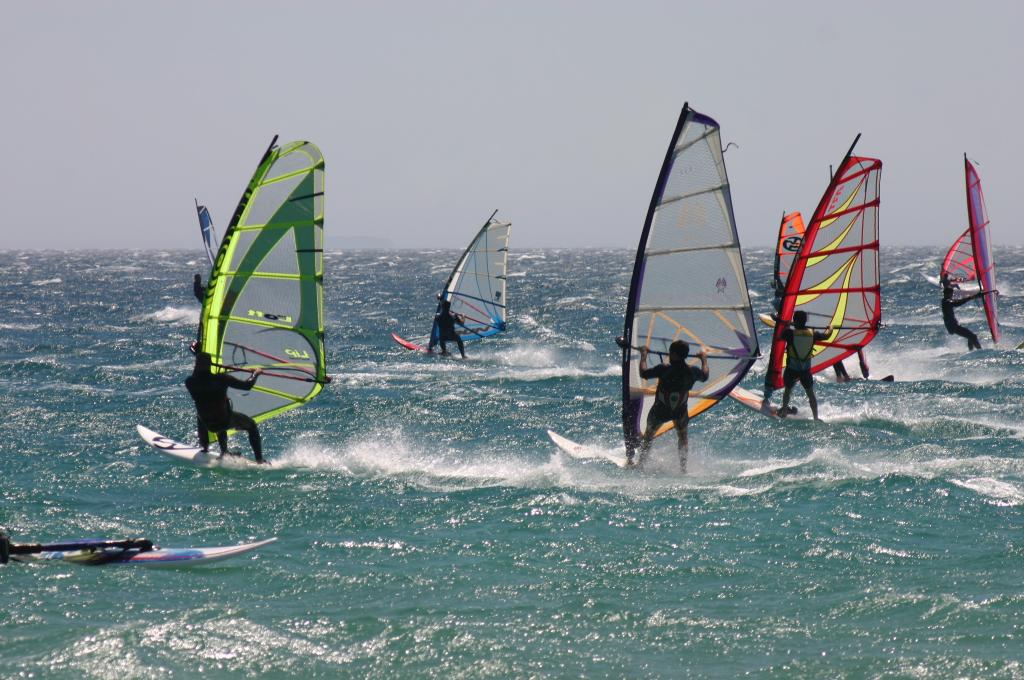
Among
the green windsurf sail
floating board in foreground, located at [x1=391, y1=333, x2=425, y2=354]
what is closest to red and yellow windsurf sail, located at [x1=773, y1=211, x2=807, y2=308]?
floating board in foreground, located at [x1=391, y1=333, x2=425, y2=354]

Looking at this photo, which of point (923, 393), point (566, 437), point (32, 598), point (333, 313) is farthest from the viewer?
point (333, 313)

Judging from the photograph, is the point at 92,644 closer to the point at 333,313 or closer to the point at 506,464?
the point at 506,464

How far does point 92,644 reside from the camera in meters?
6.62

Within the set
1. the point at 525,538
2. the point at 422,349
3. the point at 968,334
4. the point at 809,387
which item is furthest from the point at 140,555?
the point at 968,334

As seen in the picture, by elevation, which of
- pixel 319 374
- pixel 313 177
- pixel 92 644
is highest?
pixel 313 177

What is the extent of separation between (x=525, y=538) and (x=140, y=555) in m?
2.85

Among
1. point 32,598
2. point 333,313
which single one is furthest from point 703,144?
point 333,313

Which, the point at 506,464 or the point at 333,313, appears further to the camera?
the point at 333,313

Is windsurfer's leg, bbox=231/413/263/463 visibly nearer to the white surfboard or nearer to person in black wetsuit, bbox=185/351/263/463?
person in black wetsuit, bbox=185/351/263/463

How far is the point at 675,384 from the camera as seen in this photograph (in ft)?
35.9

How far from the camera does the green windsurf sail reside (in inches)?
439

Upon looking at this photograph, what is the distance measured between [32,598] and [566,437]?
734 centimetres

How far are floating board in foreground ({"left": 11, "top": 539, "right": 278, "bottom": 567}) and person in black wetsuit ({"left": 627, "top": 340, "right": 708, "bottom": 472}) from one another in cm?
436

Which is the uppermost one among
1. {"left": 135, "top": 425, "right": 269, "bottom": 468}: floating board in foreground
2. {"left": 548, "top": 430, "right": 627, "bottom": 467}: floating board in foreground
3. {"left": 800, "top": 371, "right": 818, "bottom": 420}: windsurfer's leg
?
{"left": 800, "top": 371, "right": 818, "bottom": 420}: windsurfer's leg
